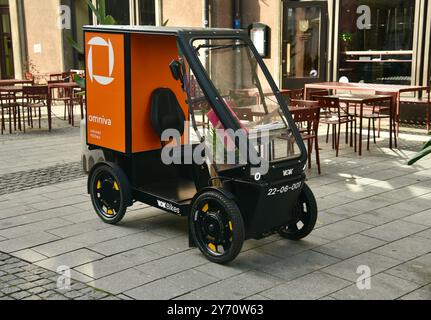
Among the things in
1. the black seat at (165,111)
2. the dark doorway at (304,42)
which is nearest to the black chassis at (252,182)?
the black seat at (165,111)

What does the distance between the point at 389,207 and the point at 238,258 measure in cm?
225

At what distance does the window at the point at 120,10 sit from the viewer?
1749 centimetres

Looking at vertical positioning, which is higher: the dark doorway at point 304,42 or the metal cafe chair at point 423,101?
the dark doorway at point 304,42

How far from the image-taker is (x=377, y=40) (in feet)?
41.4

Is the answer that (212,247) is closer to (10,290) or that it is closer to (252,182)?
(252,182)

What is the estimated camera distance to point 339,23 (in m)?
13.0

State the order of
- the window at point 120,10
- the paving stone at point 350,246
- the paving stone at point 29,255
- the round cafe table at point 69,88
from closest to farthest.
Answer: the paving stone at point 29,255 < the paving stone at point 350,246 < the round cafe table at point 69,88 < the window at point 120,10

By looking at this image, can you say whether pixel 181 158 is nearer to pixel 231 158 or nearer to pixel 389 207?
pixel 231 158

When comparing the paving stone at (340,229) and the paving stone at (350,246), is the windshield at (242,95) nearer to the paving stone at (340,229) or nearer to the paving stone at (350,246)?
the paving stone at (350,246)

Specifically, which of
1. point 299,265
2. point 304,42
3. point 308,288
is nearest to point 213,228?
point 299,265

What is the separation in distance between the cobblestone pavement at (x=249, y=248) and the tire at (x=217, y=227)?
0.38 feet

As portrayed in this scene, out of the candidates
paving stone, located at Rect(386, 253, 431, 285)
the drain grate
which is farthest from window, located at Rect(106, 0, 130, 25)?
paving stone, located at Rect(386, 253, 431, 285)
